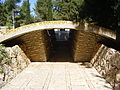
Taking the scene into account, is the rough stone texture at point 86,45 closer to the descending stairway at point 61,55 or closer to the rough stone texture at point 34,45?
the descending stairway at point 61,55

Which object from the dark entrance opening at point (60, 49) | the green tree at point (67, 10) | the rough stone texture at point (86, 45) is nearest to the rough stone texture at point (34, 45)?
the dark entrance opening at point (60, 49)

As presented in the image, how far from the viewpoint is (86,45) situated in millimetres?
9109

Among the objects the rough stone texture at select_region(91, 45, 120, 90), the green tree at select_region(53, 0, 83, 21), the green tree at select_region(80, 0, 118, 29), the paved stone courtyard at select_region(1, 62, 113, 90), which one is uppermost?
the green tree at select_region(53, 0, 83, 21)

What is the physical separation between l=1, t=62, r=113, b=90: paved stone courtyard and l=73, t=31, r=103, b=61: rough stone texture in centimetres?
171

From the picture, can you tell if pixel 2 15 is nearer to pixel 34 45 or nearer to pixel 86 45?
pixel 34 45

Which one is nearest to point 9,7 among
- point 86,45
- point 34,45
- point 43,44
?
point 34,45

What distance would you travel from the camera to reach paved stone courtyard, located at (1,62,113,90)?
554 cm

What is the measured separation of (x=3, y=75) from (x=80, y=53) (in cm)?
498

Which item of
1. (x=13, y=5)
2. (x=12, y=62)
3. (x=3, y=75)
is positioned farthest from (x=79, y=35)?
Answer: (x=13, y=5)

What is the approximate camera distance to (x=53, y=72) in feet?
24.1

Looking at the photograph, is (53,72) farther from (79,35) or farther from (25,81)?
(79,35)

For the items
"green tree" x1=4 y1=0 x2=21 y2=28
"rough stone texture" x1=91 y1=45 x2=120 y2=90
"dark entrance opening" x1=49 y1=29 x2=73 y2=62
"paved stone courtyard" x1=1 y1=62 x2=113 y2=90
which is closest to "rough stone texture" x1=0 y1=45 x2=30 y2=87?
"paved stone courtyard" x1=1 y1=62 x2=113 y2=90

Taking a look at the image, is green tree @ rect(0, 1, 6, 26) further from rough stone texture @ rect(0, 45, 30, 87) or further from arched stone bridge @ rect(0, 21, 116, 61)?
rough stone texture @ rect(0, 45, 30, 87)

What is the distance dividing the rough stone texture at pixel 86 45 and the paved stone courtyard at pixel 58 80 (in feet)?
5.62
